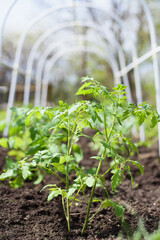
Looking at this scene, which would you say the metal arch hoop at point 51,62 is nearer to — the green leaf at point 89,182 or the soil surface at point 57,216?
the soil surface at point 57,216

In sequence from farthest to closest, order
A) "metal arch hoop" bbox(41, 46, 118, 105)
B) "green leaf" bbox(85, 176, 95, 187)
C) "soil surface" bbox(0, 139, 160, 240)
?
"metal arch hoop" bbox(41, 46, 118, 105), "soil surface" bbox(0, 139, 160, 240), "green leaf" bbox(85, 176, 95, 187)

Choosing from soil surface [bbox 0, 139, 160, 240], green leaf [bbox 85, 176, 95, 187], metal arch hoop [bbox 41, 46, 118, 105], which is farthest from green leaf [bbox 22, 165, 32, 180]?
metal arch hoop [bbox 41, 46, 118, 105]

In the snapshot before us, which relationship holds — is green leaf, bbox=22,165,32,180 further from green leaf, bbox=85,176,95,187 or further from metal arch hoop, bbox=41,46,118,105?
metal arch hoop, bbox=41,46,118,105

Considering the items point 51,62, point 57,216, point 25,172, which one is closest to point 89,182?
point 25,172

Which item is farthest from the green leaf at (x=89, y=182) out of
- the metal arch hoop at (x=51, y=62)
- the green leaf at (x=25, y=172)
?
the metal arch hoop at (x=51, y=62)

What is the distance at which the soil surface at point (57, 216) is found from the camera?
137cm

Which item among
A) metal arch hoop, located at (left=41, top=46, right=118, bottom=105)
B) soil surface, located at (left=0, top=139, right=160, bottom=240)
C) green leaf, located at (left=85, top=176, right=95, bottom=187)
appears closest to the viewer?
green leaf, located at (left=85, top=176, right=95, bottom=187)

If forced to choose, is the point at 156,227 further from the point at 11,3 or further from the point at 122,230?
the point at 11,3

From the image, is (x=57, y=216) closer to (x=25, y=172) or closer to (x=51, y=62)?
(x=25, y=172)

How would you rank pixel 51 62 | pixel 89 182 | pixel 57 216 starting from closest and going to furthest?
pixel 89 182, pixel 57 216, pixel 51 62

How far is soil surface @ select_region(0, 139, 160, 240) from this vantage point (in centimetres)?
137

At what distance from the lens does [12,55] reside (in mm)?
10391

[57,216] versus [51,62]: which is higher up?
[51,62]

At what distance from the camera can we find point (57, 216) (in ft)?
5.11
